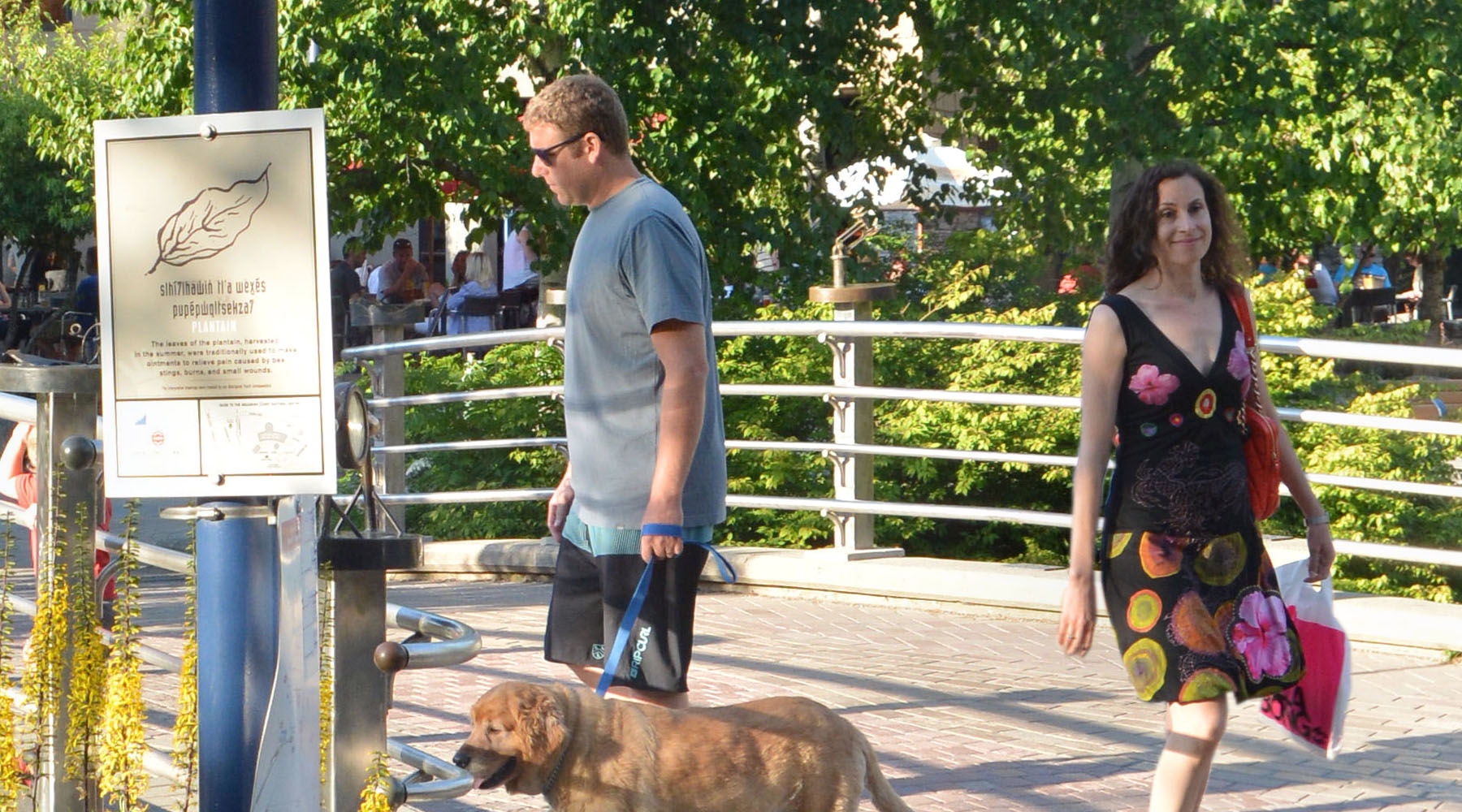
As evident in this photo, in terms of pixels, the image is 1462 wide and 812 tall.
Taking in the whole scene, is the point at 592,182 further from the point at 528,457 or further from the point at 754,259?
the point at 754,259

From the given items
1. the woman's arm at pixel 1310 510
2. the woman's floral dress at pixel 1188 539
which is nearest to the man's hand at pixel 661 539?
the woman's floral dress at pixel 1188 539

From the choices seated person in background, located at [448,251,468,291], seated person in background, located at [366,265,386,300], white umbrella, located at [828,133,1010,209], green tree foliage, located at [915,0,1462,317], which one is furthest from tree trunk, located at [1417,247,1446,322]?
seated person in background, located at [366,265,386,300]

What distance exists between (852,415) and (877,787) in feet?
13.9

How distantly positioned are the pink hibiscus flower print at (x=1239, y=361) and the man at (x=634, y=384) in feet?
4.12

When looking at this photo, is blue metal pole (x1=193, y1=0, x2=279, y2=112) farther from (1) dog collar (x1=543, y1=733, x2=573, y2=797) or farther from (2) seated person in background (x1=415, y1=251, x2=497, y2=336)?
(2) seated person in background (x1=415, y1=251, x2=497, y2=336)

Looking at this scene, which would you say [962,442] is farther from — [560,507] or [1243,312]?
[560,507]

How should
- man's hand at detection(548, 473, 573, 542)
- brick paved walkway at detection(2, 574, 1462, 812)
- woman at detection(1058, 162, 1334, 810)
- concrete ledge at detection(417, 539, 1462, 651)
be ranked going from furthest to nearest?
concrete ledge at detection(417, 539, 1462, 651) → brick paved walkway at detection(2, 574, 1462, 812) → man's hand at detection(548, 473, 573, 542) → woman at detection(1058, 162, 1334, 810)

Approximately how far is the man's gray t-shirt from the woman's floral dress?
1.02m

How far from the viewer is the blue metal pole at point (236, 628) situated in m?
3.20

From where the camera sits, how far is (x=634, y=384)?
13.0ft

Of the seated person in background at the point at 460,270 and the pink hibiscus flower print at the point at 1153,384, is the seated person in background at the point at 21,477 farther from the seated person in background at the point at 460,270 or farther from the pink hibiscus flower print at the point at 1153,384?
the seated person in background at the point at 460,270

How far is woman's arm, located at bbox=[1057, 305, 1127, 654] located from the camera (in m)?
4.10

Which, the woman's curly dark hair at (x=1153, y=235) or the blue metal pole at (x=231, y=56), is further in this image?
the woman's curly dark hair at (x=1153, y=235)

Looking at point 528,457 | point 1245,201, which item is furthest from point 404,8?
point 1245,201
